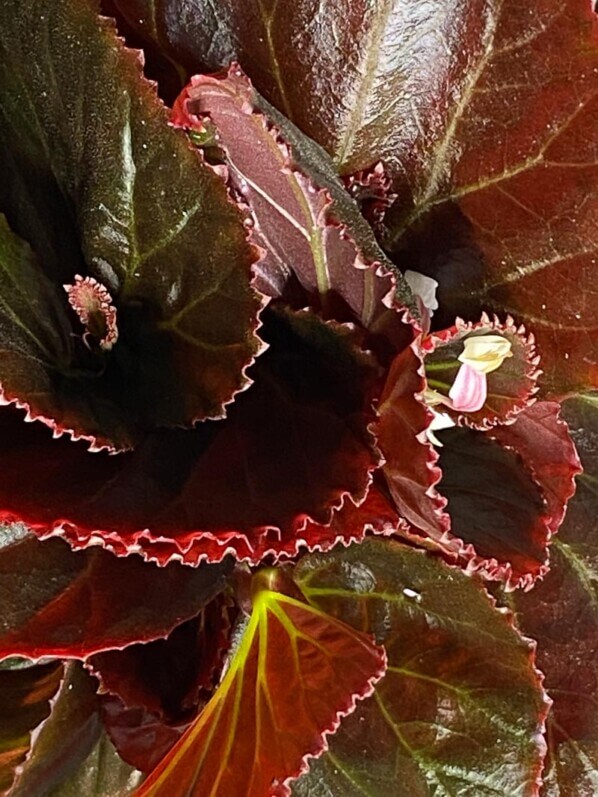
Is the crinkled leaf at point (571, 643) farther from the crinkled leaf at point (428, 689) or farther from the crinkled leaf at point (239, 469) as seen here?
the crinkled leaf at point (239, 469)

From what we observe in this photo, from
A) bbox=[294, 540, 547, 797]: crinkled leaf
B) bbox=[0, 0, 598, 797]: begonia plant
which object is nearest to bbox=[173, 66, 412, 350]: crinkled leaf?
bbox=[0, 0, 598, 797]: begonia plant

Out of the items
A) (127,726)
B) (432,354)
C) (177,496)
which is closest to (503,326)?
(432,354)

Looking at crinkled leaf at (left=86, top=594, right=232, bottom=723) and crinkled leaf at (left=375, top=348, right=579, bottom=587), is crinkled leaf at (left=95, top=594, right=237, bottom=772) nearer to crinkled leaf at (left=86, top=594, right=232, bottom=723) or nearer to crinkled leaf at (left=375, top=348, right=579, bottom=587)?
crinkled leaf at (left=86, top=594, right=232, bottom=723)

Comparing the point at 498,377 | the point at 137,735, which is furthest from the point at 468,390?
the point at 137,735

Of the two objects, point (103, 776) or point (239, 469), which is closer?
point (239, 469)

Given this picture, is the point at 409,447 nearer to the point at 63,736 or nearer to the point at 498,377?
the point at 498,377

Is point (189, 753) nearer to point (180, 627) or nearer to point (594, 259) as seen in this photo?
point (180, 627)

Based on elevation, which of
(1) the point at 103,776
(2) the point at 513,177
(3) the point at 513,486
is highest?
(2) the point at 513,177
